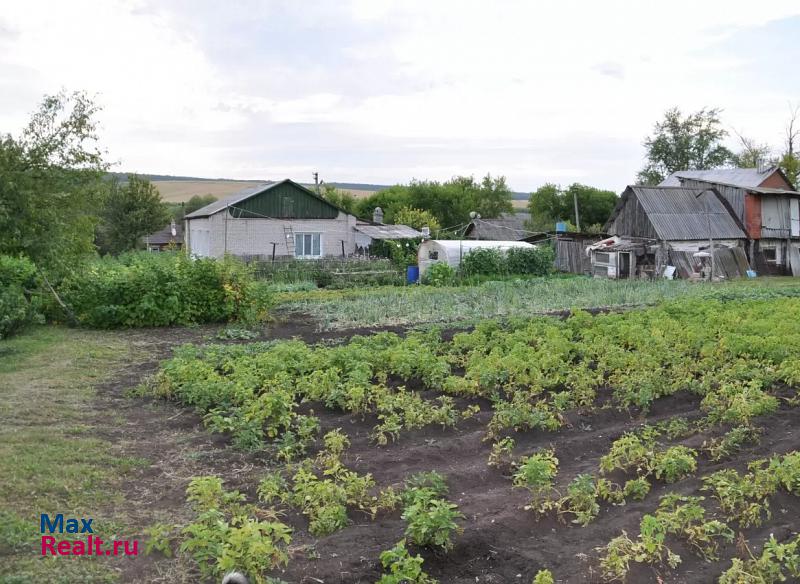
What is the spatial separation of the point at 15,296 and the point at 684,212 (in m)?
28.2

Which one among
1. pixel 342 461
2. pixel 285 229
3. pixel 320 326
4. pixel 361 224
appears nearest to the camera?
pixel 342 461

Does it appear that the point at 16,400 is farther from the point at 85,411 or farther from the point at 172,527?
the point at 172,527

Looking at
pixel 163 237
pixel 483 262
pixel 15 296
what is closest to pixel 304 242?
pixel 483 262

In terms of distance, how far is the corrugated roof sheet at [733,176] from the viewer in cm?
3511

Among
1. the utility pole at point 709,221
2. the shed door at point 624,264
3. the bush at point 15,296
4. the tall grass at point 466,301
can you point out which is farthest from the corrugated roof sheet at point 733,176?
the bush at point 15,296

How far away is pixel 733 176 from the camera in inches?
1453

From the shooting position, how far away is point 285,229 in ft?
104

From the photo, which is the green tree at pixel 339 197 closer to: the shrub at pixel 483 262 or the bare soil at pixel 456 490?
the shrub at pixel 483 262

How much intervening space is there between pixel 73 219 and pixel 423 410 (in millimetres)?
5794

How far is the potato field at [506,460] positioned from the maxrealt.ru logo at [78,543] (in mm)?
347

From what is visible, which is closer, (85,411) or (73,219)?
(85,411)

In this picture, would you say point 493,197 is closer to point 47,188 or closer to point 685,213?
point 685,213

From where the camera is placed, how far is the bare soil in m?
4.44

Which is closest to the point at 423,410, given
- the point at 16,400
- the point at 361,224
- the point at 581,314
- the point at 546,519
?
the point at 546,519
